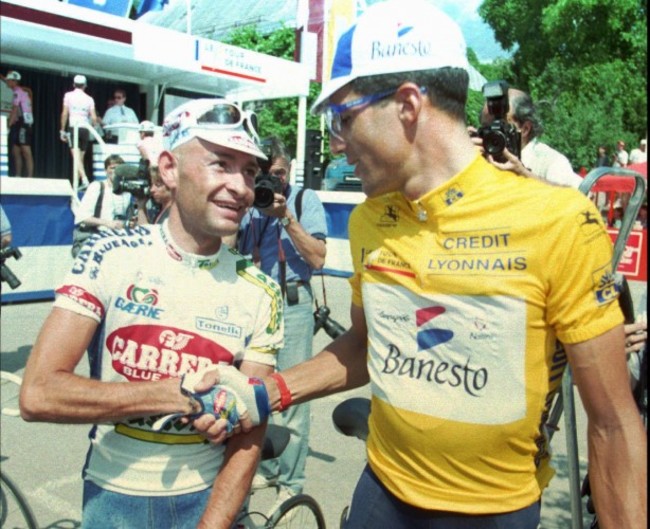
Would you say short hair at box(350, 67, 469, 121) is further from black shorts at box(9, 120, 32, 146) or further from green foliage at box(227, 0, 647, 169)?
green foliage at box(227, 0, 647, 169)

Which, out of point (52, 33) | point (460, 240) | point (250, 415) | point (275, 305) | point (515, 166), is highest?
→ point (52, 33)

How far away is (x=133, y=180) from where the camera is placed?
6.30m

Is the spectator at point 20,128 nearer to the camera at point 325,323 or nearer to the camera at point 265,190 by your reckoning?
the camera at point 325,323

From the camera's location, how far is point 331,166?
21.1m

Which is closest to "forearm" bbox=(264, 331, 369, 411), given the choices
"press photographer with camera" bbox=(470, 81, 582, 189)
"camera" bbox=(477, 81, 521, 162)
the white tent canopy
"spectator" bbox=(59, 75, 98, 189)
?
"camera" bbox=(477, 81, 521, 162)

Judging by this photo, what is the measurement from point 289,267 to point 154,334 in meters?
2.33

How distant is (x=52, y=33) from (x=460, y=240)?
1336 centimetres

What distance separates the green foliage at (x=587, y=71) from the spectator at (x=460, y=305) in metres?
28.4

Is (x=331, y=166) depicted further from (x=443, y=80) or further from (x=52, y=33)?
(x=443, y=80)

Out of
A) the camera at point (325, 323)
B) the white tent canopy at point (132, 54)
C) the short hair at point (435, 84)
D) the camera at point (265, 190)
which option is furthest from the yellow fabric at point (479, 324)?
the white tent canopy at point (132, 54)

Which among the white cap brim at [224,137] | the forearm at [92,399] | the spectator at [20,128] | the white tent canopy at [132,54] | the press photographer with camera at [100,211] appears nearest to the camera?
the forearm at [92,399]

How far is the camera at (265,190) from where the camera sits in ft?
13.2

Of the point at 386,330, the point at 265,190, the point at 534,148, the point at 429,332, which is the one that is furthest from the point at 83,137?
the point at 429,332

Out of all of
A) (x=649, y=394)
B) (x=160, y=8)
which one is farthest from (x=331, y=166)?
(x=649, y=394)
